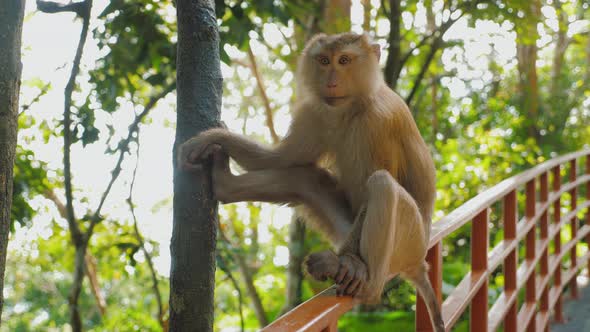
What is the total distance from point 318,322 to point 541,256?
337cm

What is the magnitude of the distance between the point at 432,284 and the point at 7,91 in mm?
1715

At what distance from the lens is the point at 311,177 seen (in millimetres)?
3150

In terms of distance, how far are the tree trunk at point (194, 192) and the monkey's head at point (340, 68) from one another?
0.99 m

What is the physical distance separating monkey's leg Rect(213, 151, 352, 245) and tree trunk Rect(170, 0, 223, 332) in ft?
3.26

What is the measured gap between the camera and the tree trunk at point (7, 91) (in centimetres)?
163

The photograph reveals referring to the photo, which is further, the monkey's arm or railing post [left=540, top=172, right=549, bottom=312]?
railing post [left=540, top=172, right=549, bottom=312]

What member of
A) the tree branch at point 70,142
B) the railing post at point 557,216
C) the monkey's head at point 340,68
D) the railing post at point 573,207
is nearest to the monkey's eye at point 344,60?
the monkey's head at point 340,68

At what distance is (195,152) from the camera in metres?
2.06

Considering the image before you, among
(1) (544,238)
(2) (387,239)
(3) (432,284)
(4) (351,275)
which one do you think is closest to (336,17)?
(1) (544,238)

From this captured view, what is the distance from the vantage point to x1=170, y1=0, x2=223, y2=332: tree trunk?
1.83 metres

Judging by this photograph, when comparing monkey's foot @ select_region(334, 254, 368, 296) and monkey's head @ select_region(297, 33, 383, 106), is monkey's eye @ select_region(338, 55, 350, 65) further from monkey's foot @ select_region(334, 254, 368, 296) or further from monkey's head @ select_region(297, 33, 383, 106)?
monkey's foot @ select_region(334, 254, 368, 296)

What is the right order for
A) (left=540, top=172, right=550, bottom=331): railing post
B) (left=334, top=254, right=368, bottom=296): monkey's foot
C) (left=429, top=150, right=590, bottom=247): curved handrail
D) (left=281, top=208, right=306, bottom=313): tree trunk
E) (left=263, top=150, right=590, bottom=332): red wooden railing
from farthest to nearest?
(left=281, top=208, right=306, bottom=313): tree trunk
(left=540, top=172, right=550, bottom=331): railing post
(left=429, top=150, right=590, bottom=247): curved handrail
(left=334, top=254, right=368, bottom=296): monkey's foot
(left=263, top=150, right=590, bottom=332): red wooden railing

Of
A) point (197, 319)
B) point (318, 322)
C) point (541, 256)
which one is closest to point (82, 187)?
point (541, 256)

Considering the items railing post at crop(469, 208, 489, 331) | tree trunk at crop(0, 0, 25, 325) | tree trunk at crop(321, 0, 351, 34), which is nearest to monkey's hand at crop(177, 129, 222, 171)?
tree trunk at crop(0, 0, 25, 325)
